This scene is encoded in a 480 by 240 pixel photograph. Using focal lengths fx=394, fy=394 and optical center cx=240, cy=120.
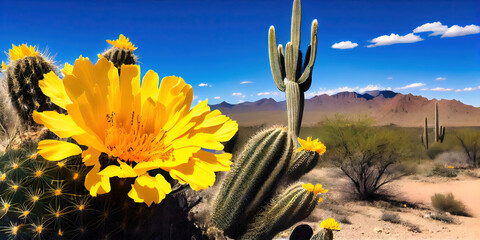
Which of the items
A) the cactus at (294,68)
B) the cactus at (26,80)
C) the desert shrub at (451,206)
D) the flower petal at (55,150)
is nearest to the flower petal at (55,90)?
the flower petal at (55,150)

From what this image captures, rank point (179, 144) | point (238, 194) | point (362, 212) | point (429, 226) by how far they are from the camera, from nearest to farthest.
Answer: point (179, 144), point (238, 194), point (429, 226), point (362, 212)

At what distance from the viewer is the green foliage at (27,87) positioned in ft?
5.21

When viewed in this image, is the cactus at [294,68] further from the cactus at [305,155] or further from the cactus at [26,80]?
the cactus at [26,80]

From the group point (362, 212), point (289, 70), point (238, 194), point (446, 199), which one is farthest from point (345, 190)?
point (238, 194)

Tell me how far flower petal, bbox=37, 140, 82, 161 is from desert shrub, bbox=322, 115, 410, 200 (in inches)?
512

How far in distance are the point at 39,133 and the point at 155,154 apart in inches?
18.1

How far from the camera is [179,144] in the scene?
0.95 m

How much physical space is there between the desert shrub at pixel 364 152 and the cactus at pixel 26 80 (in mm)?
12490

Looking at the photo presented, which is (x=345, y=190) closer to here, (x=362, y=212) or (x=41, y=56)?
(x=362, y=212)

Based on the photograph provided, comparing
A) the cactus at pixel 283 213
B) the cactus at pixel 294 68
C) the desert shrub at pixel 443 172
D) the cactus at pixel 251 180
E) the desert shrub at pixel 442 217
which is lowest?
the desert shrub at pixel 442 217

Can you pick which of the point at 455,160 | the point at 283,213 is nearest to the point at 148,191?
the point at 283,213

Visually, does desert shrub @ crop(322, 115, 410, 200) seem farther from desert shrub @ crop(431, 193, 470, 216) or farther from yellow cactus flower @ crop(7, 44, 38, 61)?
yellow cactus flower @ crop(7, 44, 38, 61)

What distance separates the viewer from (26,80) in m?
1.59

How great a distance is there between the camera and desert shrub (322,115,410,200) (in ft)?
43.2
